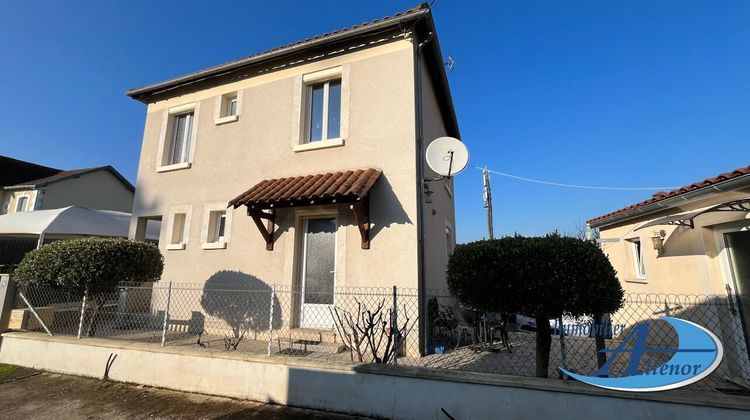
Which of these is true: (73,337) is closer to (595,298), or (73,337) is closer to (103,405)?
(103,405)

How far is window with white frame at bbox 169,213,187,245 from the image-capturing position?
30.8 ft

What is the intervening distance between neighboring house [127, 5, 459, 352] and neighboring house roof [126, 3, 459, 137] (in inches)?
1.6

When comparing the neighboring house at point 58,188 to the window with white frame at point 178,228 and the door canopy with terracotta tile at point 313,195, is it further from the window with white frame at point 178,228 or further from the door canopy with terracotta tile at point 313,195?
the door canopy with terracotta tile at point 313,195

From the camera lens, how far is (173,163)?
10.4 metres

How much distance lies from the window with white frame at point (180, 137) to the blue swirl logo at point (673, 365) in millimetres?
10869

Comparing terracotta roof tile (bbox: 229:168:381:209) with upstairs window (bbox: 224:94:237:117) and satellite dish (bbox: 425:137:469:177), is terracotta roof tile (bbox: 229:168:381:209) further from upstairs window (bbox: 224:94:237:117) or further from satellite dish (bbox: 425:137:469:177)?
upstairs window (bbox: 224:94:237:117)

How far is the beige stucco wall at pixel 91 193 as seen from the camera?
76.0 feet

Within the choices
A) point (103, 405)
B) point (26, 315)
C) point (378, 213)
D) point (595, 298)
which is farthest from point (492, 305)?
point (26, 315)

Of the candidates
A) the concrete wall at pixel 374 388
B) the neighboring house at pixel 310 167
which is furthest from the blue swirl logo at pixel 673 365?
the neighboring house at pixel 310 167

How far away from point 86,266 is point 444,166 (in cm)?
711

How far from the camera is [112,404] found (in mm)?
4906

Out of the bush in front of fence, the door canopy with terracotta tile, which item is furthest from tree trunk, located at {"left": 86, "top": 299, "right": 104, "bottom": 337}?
the bush in front of fence

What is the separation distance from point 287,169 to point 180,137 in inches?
180

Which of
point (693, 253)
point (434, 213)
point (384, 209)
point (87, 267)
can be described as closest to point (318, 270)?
point (384, 209)
